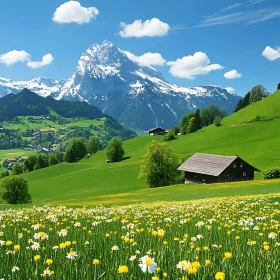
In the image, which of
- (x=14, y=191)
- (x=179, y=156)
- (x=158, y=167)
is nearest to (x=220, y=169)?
(x=158, y=167)

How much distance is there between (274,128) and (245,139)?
42.6 feet

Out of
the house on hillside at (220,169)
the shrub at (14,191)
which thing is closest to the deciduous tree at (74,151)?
the house on hillside at (220,169)

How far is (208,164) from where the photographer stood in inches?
3408

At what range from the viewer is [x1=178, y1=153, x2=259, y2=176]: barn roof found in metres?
83.0

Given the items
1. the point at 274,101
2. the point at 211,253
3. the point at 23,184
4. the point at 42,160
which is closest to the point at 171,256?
the point at 211,253

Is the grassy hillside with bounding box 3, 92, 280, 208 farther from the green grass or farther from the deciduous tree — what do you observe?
the deciduous tree

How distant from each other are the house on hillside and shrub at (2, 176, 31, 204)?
43.5 m

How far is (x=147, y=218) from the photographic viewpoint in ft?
36.3

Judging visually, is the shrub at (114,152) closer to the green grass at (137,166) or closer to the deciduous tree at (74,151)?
the green grass at (137,166)

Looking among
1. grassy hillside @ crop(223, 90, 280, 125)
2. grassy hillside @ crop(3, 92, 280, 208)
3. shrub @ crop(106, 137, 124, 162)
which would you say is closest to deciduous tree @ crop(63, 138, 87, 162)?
grassy hillside @ crop(3, 92, 280, 208)

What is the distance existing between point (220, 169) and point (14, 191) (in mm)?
50321

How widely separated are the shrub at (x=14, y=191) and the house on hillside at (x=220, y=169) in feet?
143

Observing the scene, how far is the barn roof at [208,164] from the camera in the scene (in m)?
83.0

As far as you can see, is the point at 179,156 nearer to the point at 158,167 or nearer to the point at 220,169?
the point at 158,167
